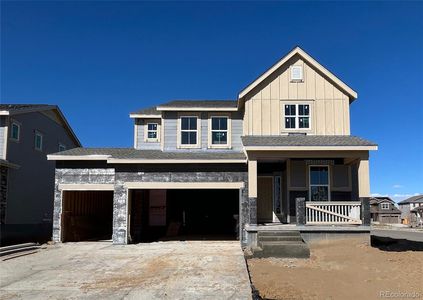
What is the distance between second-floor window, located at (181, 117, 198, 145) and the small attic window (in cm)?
503

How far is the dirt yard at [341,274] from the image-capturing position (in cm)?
931

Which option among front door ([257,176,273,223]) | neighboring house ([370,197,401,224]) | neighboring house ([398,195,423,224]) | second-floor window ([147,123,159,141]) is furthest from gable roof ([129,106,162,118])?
neighboring house ([398,195,423,224])

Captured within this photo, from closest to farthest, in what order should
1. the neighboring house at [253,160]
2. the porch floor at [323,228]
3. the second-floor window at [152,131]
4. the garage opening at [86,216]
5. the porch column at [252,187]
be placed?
the porch floor at [323,228] → the porch column at [252,187] → the neighboring house at [253,160] → the garage opening at [86,216] → the second-floor window at [152,131]

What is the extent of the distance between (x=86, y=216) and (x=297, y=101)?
12.1 m

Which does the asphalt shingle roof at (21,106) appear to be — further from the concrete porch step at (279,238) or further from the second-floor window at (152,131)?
the concrete porch step at (279,238)

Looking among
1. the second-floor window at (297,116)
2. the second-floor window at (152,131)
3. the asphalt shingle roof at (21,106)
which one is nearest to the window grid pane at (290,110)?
the second-floor window at (297,116)

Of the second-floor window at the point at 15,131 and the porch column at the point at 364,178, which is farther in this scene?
the second-floor window at the point at 15,131

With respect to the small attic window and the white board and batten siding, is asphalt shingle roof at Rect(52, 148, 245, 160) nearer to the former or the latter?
the white board and batten siding

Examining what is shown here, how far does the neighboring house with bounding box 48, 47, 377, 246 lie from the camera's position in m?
16.4

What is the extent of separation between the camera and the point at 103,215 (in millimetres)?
24656

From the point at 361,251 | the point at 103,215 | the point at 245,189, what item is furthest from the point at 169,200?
the point at 361,251

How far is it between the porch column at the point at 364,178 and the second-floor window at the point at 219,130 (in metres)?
6.51

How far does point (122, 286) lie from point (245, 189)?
8.83 meters

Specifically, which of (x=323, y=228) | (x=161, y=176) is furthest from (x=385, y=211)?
(x=161, y=176)
